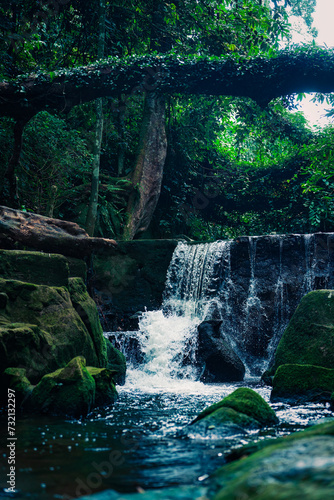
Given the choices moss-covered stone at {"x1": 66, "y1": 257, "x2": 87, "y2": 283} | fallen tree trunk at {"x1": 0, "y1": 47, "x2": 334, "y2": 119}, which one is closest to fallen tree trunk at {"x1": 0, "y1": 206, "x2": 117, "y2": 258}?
moss-covered stone at {"x1": 66, "y1": 257, "x2": 87, "y2": 283}

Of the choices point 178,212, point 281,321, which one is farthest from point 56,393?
point 178,212

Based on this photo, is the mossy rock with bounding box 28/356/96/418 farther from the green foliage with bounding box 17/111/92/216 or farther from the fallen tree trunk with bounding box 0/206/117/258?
the green foliage with bounding box 17/111/92/216

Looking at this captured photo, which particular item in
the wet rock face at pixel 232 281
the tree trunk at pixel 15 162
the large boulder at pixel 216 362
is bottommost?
the large boulder at pixel 216 362

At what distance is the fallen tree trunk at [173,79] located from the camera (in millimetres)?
10875

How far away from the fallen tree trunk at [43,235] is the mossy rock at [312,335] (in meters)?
3.69

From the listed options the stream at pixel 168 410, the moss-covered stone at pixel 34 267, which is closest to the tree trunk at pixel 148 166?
the stream at pixel 168 410

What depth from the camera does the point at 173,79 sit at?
42.4 feet

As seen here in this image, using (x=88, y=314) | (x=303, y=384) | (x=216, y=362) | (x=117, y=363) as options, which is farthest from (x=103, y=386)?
(x=216, y=362)

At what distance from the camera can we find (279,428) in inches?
171

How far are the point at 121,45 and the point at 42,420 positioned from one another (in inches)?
557

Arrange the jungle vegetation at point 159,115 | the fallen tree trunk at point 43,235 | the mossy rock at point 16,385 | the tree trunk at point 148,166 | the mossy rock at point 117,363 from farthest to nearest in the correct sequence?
the tree trunk at point 148,166 → the jungle vegetation at point 159,115 → the mossy rock at point 117,363 → the fallen tree trunk at point 43,235 → the mossy rock at point 16,385

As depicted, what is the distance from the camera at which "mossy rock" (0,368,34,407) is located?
5133 mm

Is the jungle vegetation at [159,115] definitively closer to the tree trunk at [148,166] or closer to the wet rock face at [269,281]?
the tree trunk at [148,166]

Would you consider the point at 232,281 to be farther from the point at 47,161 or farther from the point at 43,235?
the point at 47,161
